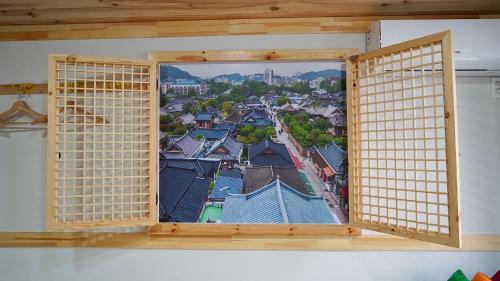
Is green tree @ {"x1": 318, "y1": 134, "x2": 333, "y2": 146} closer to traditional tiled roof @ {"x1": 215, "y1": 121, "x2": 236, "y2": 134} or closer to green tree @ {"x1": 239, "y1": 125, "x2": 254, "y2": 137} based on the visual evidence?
green tree @ {"x1": 239, "y1": 125, "x2": 254, "y2": 137}

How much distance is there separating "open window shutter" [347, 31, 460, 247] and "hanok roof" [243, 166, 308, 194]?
14.4 inches

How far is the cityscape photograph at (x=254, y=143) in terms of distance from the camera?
6.11 feet

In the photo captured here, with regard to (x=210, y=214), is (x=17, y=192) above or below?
above

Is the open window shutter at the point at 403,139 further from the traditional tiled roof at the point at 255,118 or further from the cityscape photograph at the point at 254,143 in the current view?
the traditional tiled roof at the point at 255,118

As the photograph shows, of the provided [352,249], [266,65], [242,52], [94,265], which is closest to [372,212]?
[352,249]

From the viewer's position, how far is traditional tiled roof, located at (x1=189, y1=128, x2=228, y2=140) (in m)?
1.91

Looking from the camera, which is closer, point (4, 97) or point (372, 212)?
point (372, 212)

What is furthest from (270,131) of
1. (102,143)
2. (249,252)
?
(102,143)

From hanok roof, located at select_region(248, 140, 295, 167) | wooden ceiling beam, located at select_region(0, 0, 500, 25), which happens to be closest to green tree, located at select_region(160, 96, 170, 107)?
wooden ceiling beam, located at select_region(0, 0, 500, 25)

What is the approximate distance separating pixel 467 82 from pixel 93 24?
2.56 meters

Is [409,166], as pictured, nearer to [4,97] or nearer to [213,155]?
[213,155]

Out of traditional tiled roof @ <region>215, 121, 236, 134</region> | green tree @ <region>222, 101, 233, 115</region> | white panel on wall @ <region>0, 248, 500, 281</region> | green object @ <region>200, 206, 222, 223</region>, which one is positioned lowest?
white panel on wall @ <region>0, 248, 500, 281</region>

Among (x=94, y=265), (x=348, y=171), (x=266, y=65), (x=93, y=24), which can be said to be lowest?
(x=94, y=265)

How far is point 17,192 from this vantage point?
1907 mm
